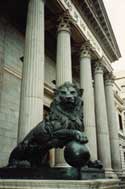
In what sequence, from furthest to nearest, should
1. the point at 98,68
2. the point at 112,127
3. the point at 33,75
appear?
1. the point at 112,127
2. the point at 98,68
3. the point at 33,75

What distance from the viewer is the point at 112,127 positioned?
18406 mm

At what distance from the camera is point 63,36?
38.4 feet

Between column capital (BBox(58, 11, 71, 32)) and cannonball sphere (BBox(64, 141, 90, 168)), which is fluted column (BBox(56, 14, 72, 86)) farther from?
cannonball sphere (BBox(64, 141, 90, 168))

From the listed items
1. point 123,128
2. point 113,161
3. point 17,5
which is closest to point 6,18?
point 17,5

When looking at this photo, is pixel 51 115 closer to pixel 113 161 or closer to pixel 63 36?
pixel 63 36

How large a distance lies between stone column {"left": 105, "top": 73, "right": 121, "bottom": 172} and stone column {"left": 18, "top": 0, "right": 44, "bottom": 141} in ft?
35.7

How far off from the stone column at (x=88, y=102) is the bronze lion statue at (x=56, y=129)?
7.83m

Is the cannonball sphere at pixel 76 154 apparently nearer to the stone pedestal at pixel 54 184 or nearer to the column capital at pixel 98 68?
the stone pedestal at pixel 54 184

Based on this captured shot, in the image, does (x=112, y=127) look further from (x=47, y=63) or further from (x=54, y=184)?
(x=54, y=184)

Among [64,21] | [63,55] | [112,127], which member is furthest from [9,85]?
[112,127]

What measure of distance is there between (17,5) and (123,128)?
2784 centimetres

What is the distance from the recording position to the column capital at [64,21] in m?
11.9

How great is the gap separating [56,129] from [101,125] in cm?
1150

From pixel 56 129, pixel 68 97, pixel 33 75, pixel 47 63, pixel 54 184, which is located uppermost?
pixel 47 63
